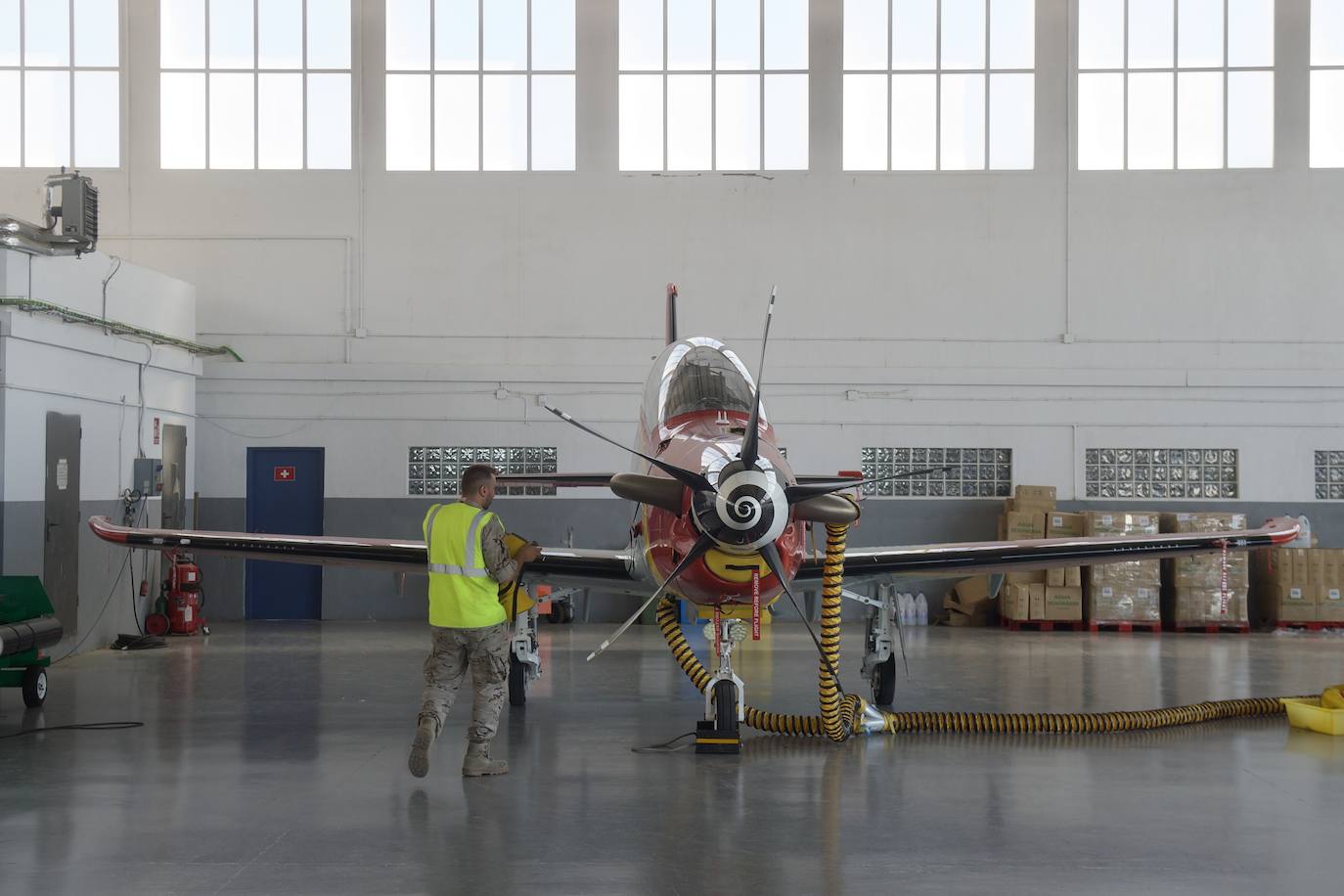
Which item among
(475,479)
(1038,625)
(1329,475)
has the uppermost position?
(1329,475)

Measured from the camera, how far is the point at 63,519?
495 inches

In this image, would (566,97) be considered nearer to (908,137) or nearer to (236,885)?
(908,137)

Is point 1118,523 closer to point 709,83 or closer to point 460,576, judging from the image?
point 709,83

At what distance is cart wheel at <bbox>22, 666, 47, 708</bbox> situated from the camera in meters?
9.40

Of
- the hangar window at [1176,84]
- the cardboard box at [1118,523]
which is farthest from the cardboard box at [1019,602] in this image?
the hangar window at [1176,84]

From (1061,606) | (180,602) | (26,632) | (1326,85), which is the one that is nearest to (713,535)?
(26,632)

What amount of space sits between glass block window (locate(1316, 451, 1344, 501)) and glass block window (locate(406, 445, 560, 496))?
11.2 m

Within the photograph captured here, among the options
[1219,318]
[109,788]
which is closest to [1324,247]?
[1219,318]

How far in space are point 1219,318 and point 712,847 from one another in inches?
583

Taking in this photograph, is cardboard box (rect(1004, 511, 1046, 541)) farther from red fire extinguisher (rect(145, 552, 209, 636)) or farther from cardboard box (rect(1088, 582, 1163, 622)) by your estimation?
red fire extinguisher (rect(145, 552, 209, 636))

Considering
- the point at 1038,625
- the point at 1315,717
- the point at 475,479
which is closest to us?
the point at 475,479

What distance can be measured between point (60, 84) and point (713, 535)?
14627mm

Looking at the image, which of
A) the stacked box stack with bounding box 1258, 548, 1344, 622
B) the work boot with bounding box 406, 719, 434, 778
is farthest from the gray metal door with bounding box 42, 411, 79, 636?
the stacked box stack with bounding box 1258, 548, 1344, 622

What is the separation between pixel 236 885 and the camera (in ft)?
16.1
